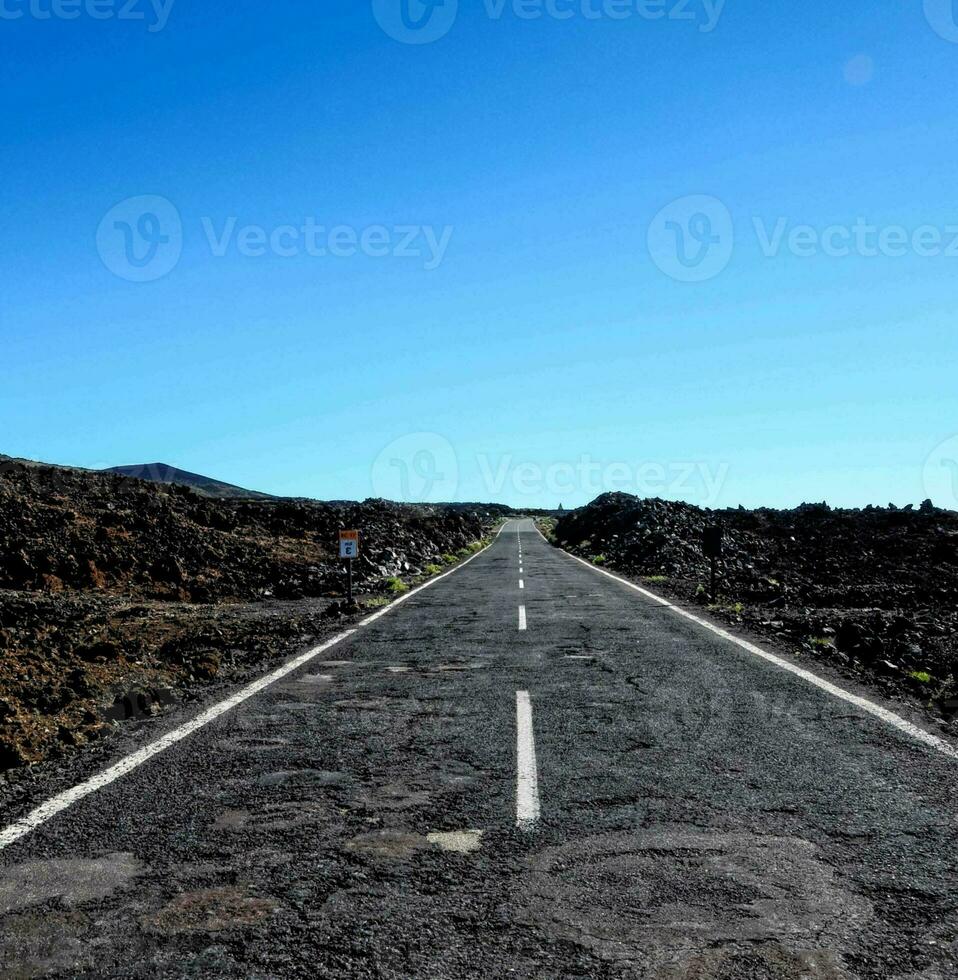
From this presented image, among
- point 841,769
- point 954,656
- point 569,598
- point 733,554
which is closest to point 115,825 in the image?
point 841,769

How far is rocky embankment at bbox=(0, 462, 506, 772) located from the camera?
8.74 meters

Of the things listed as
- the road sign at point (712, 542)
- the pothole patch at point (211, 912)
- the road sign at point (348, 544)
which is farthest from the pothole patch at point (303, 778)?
the road sign at point (712, 542)

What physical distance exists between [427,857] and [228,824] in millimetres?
1252

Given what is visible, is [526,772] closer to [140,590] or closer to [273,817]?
[273,817]

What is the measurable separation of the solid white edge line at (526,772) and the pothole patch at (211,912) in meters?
1.57

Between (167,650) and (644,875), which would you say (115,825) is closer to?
(644,875)

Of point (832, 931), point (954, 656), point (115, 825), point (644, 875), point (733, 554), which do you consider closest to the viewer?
point (832, 931)

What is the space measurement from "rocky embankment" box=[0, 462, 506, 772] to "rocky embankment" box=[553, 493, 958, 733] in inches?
297

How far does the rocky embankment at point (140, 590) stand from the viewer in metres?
8.74

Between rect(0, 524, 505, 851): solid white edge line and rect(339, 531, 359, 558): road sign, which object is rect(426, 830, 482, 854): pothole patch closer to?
rect(0, 524, 505, 851): solid white edge line

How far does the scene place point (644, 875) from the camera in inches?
167

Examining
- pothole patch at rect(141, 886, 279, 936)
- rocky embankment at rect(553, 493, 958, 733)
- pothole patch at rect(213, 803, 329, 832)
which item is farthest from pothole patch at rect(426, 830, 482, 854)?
rocky embankment at rect(553, 493, 958, 733)

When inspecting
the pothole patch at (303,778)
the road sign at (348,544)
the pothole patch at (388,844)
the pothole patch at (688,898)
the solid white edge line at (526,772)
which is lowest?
the pothole patch at (688,898)

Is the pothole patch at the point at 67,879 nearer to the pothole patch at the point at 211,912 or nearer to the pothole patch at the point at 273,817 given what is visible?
the pothole patch at the point at 211,912
